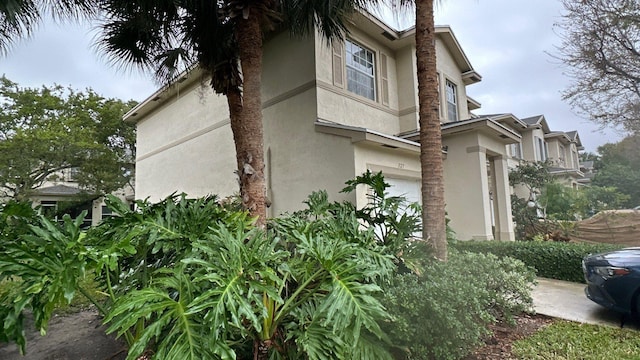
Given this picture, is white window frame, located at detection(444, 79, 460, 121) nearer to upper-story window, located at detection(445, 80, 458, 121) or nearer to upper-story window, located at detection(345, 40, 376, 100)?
upper-story window, located at detection(445, 80, 458, 121)

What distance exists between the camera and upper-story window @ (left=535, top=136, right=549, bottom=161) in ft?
73.0

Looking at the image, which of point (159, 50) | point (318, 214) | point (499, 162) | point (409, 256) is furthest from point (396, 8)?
point (499, 162)

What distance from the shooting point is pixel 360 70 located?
11570 mm

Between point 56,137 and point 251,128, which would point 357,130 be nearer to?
point 251,128

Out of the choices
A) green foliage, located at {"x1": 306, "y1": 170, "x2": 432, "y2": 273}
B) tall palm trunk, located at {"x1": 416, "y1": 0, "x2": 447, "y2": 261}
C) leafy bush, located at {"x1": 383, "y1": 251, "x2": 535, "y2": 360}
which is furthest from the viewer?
tall palm trunk, located at {"x1": 416, "y1": 0, "x2": 447, "y2": 261}

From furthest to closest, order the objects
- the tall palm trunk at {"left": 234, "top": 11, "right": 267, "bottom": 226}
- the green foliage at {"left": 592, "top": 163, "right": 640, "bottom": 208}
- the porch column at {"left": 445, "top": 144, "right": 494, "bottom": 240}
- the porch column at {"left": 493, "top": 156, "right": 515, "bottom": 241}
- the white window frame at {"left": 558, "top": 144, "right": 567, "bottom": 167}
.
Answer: the green foliage at {"left": 592, "top": 163, "right": 640, "bottom": 208}, the white window frame at {"left": 558, "top": 144, "right": 567, "bottom": 167}, the porch column at {"left": 493, "top": 156, "right": 515, "bottom": 241}, the porch column at {"left": 445, "top": 144, "right": 494, "bottom": 240}, the tall palm trunk at {"left": 234, "top": 11, "right": 267, "bottom": 226}

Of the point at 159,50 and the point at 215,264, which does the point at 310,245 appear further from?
the point at 159,50

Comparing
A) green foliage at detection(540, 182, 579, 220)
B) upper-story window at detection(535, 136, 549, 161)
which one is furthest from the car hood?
upper-story window at detection(535, 136, 549, 161)

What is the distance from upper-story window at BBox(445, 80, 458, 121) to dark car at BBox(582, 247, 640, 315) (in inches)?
376

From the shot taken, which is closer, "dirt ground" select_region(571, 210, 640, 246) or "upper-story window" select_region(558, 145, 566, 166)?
"dirt ground" select_region(571, 210, 640, 246)

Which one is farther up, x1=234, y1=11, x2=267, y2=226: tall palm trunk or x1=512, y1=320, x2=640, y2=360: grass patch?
x1=234, y1=11, x2=267, y2=226: tall palm trunk

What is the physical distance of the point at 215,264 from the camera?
297 centimetres

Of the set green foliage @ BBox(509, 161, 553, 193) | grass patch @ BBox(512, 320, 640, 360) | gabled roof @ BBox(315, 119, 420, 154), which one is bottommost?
grass patch @ BBox(512, 320, 640, 360)

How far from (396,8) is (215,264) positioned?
6.64 m
